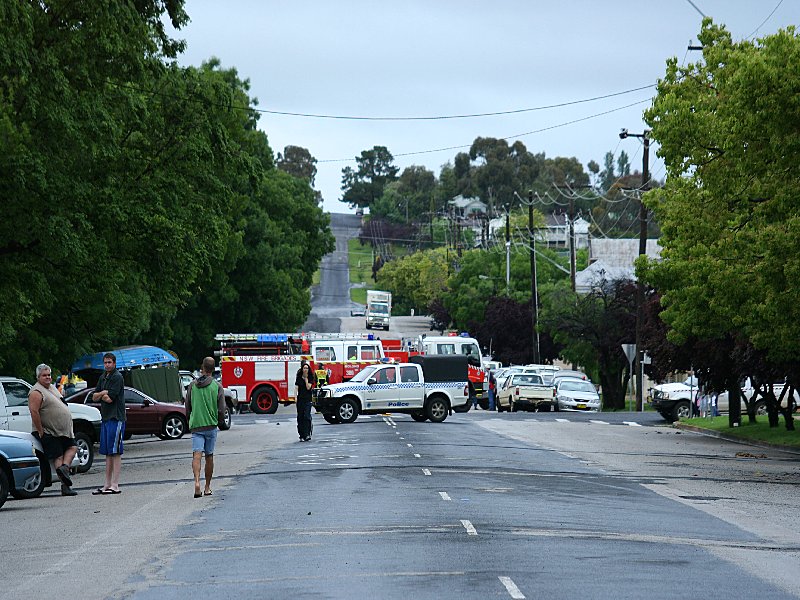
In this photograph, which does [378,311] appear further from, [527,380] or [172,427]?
[172,427]

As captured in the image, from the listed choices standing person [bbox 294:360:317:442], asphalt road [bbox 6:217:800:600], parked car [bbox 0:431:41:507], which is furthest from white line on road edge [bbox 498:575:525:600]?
standing person [bbox 294:360:317:442]

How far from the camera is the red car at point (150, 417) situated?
3566 centimetres

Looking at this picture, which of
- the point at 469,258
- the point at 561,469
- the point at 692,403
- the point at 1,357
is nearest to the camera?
the point at 561,469

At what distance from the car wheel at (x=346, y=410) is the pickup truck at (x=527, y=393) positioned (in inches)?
613

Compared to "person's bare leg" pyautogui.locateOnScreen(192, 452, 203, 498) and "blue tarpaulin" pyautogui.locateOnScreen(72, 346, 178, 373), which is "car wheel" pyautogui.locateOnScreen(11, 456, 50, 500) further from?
"blue tarpaulin" pyautogui.locateOnScreen(72, 346, 178, 373)

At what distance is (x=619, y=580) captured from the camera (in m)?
10.7

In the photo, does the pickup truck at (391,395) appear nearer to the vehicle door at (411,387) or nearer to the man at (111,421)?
the vehicle door at (411,387)

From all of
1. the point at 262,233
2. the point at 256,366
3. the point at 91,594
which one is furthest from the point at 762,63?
the point at 262,233

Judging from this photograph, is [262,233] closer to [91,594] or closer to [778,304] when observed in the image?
[778,304]

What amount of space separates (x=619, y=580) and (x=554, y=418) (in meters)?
38.4

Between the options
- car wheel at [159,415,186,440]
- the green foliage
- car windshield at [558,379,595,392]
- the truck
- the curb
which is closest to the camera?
the green foliage

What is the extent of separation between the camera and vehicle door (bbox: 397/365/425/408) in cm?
4162

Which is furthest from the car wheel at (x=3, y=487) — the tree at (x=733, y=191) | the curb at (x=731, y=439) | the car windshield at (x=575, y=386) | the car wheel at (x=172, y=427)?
the car windshield at (x=575, y=386)

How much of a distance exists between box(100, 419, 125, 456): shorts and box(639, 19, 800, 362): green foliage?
11.7m
